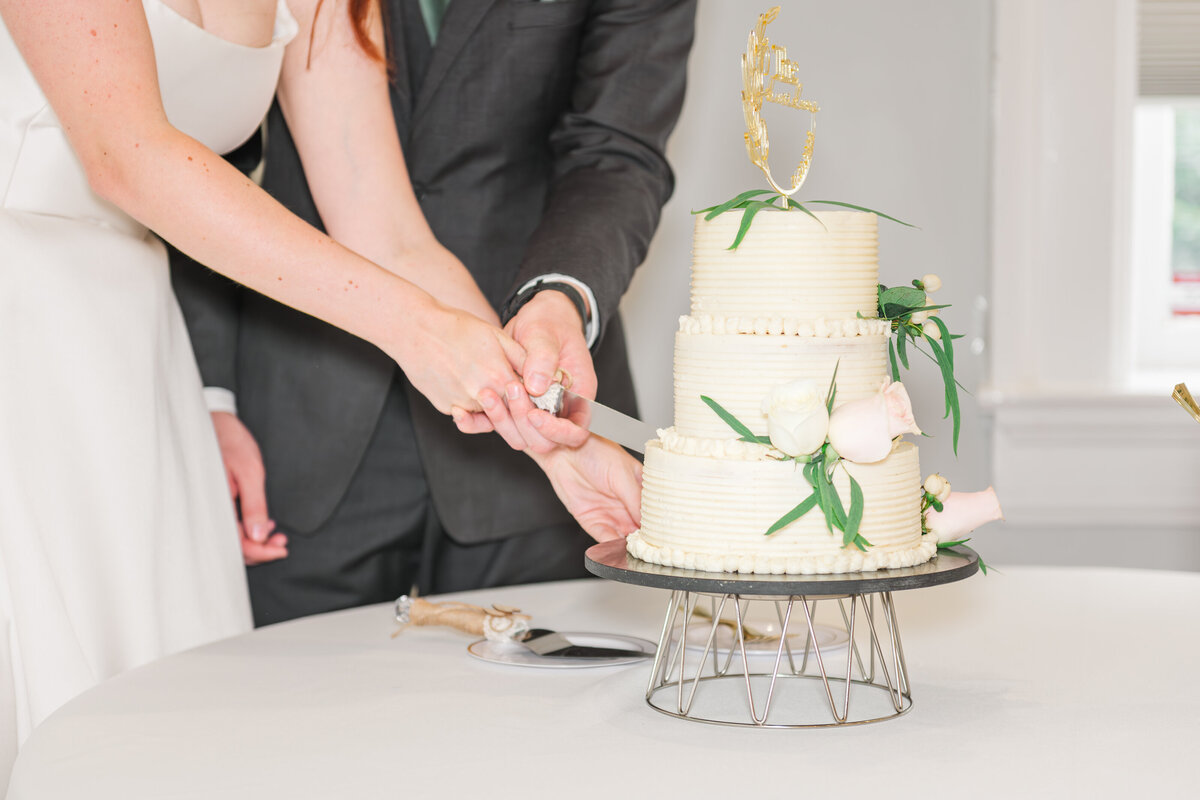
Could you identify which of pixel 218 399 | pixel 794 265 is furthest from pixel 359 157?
pixel 794 265

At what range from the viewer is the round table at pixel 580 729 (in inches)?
28.8

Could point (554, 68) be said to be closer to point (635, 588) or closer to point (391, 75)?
point (391, 75)

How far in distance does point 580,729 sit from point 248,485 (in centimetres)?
93

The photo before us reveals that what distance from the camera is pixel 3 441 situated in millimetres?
1089

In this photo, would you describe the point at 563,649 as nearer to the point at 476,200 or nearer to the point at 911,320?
the point at 911,320

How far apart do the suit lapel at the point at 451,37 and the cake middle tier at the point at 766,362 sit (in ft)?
2.67

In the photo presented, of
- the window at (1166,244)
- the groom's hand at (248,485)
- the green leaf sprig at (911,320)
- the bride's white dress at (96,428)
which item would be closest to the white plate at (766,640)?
the green leaf sprig at (911,320)

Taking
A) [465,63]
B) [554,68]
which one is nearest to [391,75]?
[465,63]

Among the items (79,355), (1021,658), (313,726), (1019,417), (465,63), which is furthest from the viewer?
(1019,417)

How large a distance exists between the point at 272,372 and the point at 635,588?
24.4 inches

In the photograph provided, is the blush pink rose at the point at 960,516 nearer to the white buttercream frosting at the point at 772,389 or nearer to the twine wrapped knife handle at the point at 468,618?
the white buttercream frosting at the point at 772,389

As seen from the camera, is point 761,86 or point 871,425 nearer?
point 871,425

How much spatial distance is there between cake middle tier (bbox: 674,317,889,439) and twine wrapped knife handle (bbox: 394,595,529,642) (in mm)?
274

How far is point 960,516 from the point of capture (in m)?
0.95
